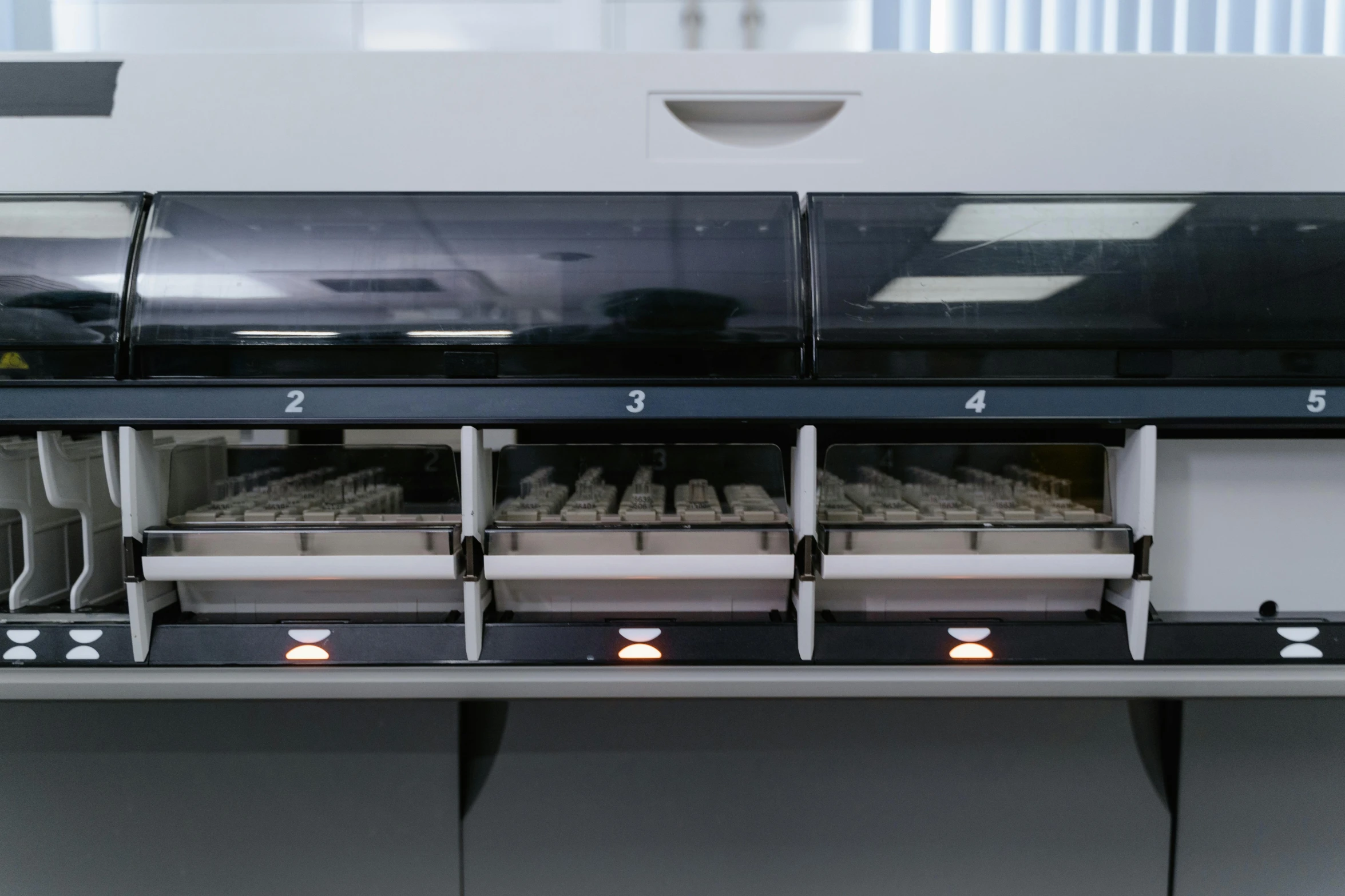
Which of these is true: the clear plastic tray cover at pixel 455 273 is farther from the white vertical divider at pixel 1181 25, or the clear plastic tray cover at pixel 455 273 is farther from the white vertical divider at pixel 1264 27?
the white vertical divider at pixel 1264 27

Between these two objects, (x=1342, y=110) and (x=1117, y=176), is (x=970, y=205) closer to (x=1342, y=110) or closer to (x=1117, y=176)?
(x=1117, y=176)

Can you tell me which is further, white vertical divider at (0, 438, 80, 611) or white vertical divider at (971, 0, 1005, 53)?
white vertical divider at (971, 0, 1005, 53)

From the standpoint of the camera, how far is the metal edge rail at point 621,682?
1.23 meters

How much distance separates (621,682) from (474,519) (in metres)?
0.42

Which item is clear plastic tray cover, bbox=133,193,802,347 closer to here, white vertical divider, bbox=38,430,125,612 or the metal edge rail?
white vertical divider, bbox=38,430,125,612

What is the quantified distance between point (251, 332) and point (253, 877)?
1098 mm

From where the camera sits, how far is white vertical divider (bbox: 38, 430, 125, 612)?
3.97ft

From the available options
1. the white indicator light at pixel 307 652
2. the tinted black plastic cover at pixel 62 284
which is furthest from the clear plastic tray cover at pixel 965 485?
the tinted black plastic cover at pixel 62 284

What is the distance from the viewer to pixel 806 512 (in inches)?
46.8

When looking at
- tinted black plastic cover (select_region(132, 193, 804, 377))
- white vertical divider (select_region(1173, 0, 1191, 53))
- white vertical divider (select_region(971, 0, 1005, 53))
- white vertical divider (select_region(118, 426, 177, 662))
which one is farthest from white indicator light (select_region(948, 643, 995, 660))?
white vertical divider (select_region(1173, 0, 1191, 53))

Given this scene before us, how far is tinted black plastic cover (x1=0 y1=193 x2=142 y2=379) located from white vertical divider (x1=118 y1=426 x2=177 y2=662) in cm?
14

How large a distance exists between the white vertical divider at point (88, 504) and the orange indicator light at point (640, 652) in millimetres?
1060

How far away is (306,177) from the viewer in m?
1.34

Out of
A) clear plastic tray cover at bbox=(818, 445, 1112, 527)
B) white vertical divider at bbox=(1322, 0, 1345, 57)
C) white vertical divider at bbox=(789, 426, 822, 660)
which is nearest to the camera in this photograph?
white vertical divider at bbox=(789, 426, 822, 660)
